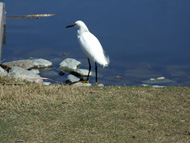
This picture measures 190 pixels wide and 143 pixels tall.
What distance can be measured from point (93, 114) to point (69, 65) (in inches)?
180

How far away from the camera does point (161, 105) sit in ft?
17.3

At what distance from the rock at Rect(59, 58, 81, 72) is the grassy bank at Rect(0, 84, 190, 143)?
3.14 meters

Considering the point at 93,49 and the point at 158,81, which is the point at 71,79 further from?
the point at 158,81

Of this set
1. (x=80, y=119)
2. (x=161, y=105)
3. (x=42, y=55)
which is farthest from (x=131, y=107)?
(x=42, y=55)

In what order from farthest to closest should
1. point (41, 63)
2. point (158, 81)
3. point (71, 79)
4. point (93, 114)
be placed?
point (41, 63) → point (158, 81) → point (71, 79) → point (93, 114)

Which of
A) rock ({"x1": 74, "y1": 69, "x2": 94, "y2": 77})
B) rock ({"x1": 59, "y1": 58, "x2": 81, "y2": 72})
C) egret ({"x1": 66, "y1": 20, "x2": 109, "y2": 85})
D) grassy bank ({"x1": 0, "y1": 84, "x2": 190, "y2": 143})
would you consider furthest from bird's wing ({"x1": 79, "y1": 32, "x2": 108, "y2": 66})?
grassy bank ({"x1": 0, "y1": 84, "x2": 190, "y2": 143})

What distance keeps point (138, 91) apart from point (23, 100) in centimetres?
179

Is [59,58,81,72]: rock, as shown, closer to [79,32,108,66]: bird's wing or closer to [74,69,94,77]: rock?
[74,69,94,77]: rock

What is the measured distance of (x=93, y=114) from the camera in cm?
485

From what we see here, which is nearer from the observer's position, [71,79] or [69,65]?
[71,79]

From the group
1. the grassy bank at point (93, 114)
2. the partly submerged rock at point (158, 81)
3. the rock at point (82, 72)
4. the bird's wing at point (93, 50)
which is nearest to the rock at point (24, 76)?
the grassy bank at point (93, 114)

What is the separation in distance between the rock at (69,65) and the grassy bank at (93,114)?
10.3ft

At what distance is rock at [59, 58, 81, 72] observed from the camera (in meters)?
9.30

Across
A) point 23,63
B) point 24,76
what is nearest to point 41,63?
point 23,63
